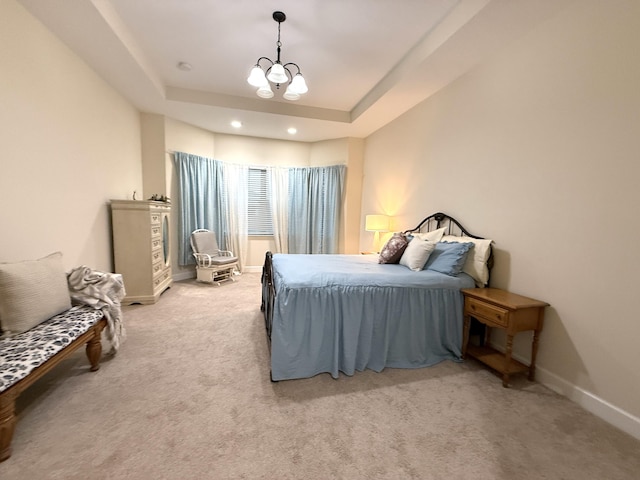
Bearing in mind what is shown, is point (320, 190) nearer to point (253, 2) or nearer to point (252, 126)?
point (252, 126)

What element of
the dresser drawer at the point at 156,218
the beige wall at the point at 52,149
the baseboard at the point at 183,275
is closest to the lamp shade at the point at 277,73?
the beige wall at the point at 52,149

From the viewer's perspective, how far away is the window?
17.5ft

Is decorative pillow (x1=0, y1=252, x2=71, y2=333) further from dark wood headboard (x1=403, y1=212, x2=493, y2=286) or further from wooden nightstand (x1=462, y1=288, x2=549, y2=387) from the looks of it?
dark wood headboard (x1=403, y1=212, x2=493, y2=286)

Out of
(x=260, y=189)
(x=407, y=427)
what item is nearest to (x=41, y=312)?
(x=407, y=427)

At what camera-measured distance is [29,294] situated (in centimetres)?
166

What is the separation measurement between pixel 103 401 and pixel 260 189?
4.19m

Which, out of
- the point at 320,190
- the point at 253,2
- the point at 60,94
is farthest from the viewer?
the point at 320,190

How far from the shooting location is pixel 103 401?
173cm

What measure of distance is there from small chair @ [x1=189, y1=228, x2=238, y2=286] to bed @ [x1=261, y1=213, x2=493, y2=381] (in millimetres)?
2259

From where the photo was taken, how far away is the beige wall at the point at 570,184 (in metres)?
1.60

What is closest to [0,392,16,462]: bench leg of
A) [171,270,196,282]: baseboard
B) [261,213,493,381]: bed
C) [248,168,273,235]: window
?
[261,213,493,381]: bed

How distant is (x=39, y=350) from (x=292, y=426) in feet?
4.79

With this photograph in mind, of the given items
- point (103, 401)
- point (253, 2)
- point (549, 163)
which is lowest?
point (103, 401)

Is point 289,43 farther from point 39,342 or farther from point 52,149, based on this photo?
point 39,342
